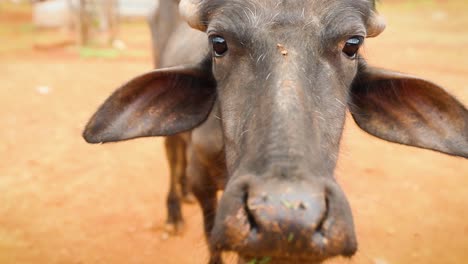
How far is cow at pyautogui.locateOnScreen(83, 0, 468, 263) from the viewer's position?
1.66 metres

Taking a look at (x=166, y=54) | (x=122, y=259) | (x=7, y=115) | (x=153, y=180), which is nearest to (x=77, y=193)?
(x=153, y=180)

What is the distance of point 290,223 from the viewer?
159 cm

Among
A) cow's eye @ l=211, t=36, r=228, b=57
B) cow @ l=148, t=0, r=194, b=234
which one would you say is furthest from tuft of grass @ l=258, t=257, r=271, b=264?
cow @ l=148, t=0, r=194, b=234

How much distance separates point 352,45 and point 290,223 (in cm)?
113

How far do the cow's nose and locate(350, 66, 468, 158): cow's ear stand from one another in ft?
3.99

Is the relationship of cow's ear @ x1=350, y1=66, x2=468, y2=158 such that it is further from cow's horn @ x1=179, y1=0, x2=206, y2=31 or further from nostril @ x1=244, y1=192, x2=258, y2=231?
nostril @ x1=244, y1=192, x2=258, y2=231

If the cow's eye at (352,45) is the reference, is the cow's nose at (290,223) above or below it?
below

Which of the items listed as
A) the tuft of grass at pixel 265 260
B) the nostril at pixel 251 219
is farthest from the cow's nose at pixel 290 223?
the tuft of grass at pixel 265 260

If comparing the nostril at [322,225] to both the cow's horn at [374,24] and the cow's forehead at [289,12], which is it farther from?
the cow's horn at [374,24]

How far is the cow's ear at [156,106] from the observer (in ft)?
8.95

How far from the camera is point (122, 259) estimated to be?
12.6 feet

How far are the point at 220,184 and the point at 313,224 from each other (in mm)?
1745

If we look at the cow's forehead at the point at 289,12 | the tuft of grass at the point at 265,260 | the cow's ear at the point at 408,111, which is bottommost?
the tuft of grass at the point at 265,260

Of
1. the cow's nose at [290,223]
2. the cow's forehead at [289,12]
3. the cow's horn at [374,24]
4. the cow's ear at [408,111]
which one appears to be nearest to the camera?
the cow's nose at [290,223]
